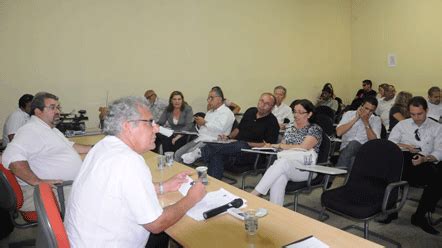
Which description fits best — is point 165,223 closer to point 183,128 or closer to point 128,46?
point 183,128

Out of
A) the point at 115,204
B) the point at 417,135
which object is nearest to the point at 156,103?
the point at 417,135

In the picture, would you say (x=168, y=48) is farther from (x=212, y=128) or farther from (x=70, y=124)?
(x=212, y=128)

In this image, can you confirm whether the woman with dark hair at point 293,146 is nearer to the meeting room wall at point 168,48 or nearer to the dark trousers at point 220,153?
the dark trousers at point 220,153

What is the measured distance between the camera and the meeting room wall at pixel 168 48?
5547mm

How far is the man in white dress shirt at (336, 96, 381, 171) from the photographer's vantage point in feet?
13.6

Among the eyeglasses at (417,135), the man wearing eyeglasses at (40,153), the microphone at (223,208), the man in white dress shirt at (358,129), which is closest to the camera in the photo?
the microphone at (223,208)

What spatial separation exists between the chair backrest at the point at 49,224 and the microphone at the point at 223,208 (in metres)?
0.67

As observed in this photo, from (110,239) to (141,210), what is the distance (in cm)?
20

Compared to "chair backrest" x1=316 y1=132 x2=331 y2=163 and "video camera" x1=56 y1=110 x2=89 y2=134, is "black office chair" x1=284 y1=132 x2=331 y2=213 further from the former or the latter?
"video camera" x1=56 y1=110 x2=89 y2=134

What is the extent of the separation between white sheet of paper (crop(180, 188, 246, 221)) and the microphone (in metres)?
0.03

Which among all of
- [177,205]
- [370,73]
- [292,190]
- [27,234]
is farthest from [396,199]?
[370,73]

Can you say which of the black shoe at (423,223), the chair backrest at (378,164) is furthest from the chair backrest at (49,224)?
the black shoe at (423,223)

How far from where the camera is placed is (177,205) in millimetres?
1639

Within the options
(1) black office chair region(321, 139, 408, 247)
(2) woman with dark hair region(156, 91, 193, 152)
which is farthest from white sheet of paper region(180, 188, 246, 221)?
(2) woman with dark hair region(156, 91, 193, 152)
